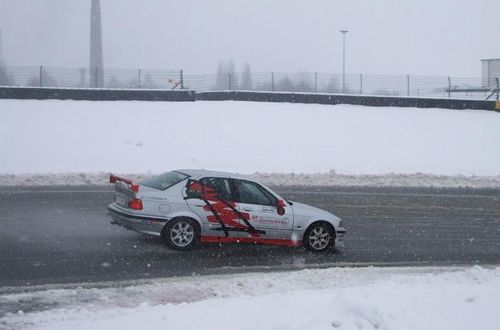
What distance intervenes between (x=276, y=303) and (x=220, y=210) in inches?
154

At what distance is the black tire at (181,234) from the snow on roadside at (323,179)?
915 cm

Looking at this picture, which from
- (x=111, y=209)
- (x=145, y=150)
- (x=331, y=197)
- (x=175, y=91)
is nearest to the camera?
(x=111, y=209)

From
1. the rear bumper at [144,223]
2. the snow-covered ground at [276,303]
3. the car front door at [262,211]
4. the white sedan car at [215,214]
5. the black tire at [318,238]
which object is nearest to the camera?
Result: the snow-covered ground at [276,303]

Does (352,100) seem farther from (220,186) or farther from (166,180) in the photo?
(166,180)

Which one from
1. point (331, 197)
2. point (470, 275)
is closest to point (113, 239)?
point (470, 275)

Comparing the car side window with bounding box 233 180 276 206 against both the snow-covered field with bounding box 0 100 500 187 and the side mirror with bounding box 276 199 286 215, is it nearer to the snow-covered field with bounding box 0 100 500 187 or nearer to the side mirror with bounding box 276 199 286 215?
the side mirror with bounding box 276 199 286 215

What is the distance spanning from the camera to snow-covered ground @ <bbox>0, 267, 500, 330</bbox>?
627 centimetres

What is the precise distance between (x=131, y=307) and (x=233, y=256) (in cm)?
360

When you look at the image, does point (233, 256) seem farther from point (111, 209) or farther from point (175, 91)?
point (175, 91)

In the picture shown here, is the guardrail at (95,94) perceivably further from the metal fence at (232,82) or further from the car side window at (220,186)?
the car side window at (220,186)

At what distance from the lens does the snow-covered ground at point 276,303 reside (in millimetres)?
6266

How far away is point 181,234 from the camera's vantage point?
10602 millimetres

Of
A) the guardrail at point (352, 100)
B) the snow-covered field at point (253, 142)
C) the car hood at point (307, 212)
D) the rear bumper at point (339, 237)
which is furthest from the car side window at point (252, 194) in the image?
the guardrail at point (352, 100)

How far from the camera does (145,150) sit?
25047mm
